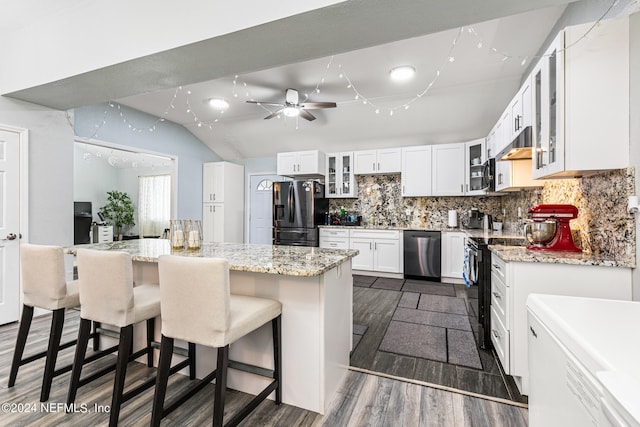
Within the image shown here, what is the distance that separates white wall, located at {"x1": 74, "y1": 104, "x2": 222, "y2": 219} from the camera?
4.17m

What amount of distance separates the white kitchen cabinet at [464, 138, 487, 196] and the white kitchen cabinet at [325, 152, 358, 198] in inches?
73.5

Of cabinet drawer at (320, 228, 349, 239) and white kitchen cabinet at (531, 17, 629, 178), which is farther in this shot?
cabinet drawer at (320, 228, 349, 239)

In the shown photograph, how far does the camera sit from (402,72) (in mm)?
3467

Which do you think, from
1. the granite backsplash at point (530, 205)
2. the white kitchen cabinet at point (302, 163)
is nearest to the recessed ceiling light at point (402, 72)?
the granite backsplash at point (530, 205)

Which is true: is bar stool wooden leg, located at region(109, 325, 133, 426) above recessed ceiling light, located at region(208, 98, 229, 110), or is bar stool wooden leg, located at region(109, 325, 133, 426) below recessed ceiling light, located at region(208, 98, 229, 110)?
below

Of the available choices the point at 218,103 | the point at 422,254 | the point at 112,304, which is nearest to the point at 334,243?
the point at 422,254

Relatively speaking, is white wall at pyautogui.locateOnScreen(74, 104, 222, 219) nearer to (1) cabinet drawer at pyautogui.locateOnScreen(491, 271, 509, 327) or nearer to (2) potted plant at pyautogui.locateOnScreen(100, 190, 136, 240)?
(2) potted plant at pyautogui.locateOnScreen(100, 190, 136, 240)

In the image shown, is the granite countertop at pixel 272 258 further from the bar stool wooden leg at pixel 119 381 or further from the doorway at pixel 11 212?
the doorway at pixel 11 212

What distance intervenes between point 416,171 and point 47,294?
4.76m

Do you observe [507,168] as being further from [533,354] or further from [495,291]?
[533,354]

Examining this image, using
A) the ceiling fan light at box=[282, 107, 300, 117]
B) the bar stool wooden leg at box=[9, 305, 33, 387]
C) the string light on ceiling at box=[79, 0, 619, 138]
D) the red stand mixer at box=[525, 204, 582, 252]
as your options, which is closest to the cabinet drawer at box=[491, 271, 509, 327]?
the red stand mixer at box=[525, 204, 582, 252]

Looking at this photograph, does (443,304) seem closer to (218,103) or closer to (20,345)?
(20,345)

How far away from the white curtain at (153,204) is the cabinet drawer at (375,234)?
608 centimetres

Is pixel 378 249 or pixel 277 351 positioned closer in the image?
pixel 277 351
